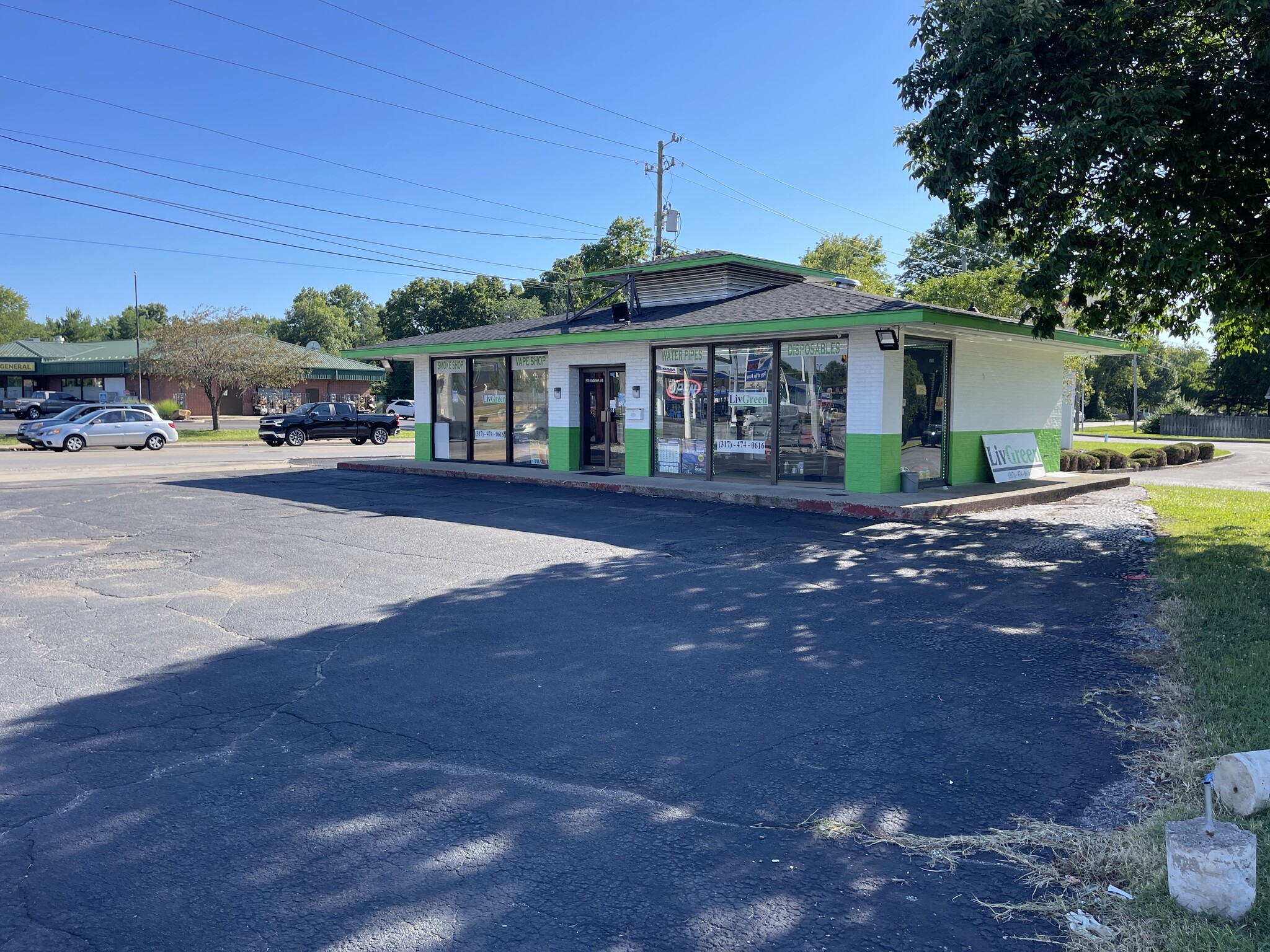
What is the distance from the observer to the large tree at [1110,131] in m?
10.3

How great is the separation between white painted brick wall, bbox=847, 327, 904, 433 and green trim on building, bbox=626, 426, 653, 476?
5.12 m

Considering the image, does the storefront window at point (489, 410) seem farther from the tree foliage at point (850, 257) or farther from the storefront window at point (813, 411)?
the tree foliage at point (850, 257)

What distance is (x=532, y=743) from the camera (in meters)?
5.02

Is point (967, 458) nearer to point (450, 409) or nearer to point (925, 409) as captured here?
point (925, 409)

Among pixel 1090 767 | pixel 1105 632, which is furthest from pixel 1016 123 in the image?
pixel 1090 767

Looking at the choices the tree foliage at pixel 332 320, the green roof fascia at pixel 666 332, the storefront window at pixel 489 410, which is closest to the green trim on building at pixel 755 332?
the green roof fascia at pixel 666 332

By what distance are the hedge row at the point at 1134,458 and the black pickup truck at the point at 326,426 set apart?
28546mm

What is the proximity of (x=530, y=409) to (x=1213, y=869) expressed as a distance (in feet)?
68.0

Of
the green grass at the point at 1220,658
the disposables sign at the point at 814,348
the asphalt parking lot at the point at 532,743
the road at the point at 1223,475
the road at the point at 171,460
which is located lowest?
the asphalt parking lot at the point at 532,743

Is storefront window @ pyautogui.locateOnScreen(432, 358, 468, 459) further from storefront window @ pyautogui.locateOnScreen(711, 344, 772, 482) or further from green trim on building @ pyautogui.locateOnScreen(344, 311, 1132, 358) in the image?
storefront window @ pyautogui.locateOnScreen(711, 344, 772, 482)

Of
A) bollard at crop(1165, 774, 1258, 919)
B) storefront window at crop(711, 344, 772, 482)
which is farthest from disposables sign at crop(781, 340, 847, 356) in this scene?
bollard at crop(1165, 774, 1258, 919)

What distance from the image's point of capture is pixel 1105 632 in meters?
7.45

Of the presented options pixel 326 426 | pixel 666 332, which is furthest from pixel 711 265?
pixel 326 426

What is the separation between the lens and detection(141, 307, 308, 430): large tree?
40.2 metres
